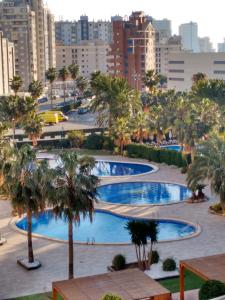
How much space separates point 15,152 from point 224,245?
44.3 feet

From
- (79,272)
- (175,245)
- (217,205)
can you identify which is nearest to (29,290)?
(79,272)

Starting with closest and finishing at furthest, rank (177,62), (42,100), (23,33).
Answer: (42,100), (23,33), (177,62)

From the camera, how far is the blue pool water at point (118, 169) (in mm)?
59625

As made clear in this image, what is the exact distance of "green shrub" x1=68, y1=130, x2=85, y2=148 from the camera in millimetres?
72375

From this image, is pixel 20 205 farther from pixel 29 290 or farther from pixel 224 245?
pixel 224 245

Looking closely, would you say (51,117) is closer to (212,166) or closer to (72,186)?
(212,166)

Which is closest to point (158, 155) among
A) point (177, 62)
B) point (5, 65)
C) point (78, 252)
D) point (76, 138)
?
point (76, 138)

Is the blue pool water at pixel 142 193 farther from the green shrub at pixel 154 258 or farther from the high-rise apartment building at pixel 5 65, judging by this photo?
the high-rise apartment building at pixel 5 65

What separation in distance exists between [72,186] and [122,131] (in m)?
37.9

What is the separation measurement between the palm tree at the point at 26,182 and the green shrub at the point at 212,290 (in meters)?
10.4

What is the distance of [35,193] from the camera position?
30.8 metres

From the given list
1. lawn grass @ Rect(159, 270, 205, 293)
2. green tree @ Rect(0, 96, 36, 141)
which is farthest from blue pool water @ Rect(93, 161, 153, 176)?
lawn grass @ Rect(159, 270, 205, 293)

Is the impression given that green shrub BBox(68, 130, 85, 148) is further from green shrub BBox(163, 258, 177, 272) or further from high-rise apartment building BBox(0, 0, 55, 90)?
high-rise apartment building BBox(0, 0, 55, 90)

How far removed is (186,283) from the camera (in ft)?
95.9
